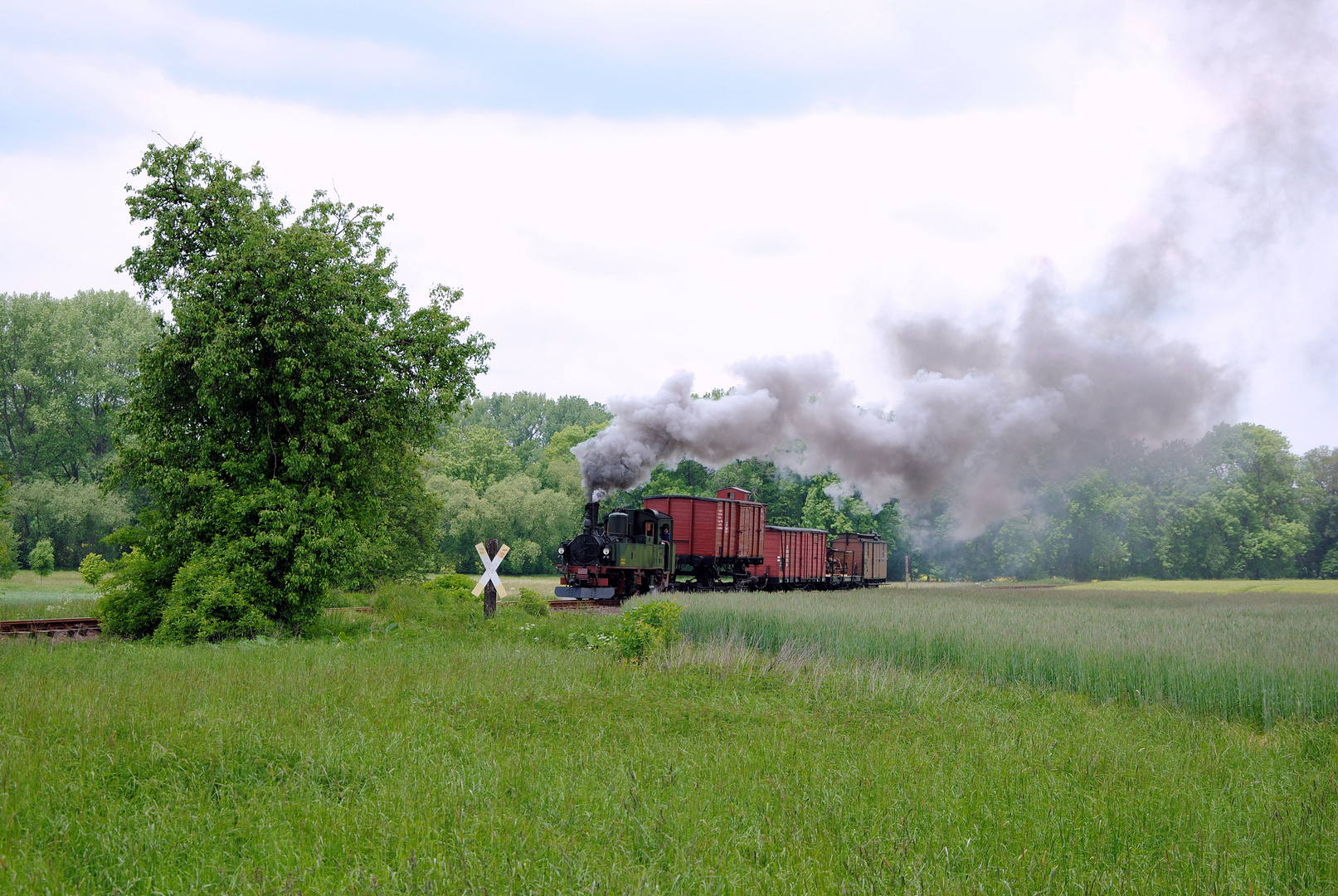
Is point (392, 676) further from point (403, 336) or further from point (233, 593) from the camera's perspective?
point (403, 336)

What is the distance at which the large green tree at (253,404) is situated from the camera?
15648 mm

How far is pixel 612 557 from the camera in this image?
23.4 metres

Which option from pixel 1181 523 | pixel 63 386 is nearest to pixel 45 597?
pixel 63 386

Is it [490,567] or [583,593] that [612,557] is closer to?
[583,593]

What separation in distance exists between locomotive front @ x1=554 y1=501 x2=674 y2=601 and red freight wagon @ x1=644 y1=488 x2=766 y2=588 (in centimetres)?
237

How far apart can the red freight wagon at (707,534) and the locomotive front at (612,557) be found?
7.78ft

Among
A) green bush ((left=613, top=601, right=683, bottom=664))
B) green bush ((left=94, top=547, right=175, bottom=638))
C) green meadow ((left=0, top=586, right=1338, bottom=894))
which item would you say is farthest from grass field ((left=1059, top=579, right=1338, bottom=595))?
green bush ((left=94, top=547, right=175, bottom=638))

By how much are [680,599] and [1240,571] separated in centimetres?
5592

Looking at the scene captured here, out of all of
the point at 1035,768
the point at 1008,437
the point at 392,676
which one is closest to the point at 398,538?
the point at 392,676

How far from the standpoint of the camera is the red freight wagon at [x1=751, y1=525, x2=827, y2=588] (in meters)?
32.6

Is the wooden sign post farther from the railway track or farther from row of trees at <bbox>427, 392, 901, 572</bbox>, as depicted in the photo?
row of trees at <bbox>427, 392, 901, 572</bbox>

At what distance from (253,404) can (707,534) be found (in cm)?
1553

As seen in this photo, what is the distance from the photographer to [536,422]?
10088cm

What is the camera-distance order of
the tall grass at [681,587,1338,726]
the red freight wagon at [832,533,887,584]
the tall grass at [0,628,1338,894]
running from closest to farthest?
the tall grass at [0,628,1338,894] < the tall grass at [681,587,1338,726] < the red freight wagon at [832,533,887,584]
